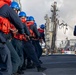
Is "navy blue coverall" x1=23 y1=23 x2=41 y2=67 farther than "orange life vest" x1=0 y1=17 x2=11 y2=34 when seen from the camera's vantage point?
Yes

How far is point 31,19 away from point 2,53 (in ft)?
23.5

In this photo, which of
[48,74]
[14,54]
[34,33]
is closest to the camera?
[14,54]

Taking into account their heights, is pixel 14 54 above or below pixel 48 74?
above

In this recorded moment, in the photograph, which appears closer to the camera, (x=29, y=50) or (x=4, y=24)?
(x=4, y=24)

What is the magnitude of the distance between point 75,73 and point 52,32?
206ft

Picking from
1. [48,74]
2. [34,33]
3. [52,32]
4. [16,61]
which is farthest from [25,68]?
[52,32]

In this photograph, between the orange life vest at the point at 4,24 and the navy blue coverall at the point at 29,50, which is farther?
the navy blue coverall at the point at 29,50

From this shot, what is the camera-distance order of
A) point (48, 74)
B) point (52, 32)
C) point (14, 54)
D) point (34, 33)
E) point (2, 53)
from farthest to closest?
point (52, 32), point (34, 33), point (48, 74), point (14, 54), point (2, 53)

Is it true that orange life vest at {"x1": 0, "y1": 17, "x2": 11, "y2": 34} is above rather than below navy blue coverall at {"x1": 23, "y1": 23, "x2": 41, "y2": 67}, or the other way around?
above

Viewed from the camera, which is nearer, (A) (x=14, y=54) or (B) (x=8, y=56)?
(B) (x=8, y=56)

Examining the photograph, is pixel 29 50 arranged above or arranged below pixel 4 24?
below

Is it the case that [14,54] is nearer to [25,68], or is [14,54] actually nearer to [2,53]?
[2,53]

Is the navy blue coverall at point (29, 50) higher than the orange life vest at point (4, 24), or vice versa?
the orange life vest at point (4, 24)

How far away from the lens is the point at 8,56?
312 inches
